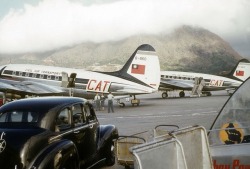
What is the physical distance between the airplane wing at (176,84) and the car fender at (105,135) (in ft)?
138

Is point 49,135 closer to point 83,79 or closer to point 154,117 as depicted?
point 154,117

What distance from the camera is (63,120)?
7.30 metres

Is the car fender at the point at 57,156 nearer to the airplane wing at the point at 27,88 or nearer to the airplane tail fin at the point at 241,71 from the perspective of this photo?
the airplane wing at the point at 27,88

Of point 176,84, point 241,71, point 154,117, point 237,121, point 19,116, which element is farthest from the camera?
point 241,71

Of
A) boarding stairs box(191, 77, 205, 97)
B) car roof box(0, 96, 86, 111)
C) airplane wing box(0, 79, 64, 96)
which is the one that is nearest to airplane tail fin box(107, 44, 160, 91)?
airplane wing box(0, 79, 64, 96)

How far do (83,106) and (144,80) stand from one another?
26.8 meters

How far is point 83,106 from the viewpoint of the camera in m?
8.41

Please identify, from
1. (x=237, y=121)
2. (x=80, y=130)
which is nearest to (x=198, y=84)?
(x=80, y=130)

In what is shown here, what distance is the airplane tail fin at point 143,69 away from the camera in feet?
114

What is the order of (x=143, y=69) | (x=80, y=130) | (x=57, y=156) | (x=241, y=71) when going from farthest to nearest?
(x=241, y=71)
(x=143, y=69)
(x=80, y=130)
(x=57, y=156)

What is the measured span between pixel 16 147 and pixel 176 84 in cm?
4701

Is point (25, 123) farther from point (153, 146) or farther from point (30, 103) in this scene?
point (153, 146)

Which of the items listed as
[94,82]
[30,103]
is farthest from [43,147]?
[94,82]

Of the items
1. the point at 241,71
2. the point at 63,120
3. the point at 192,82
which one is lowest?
the point at 192,82
